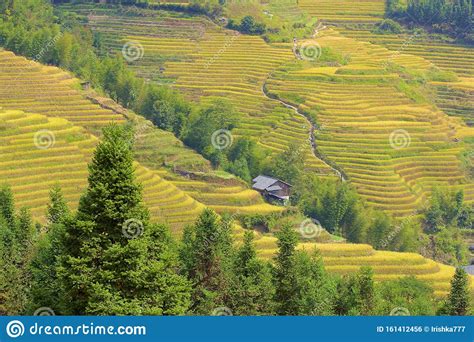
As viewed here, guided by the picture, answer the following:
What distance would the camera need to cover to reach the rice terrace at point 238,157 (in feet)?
90.1

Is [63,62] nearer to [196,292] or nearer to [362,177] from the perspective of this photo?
[362,177]

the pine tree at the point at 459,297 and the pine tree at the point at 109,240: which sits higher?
the pine tree at the point at 109,240

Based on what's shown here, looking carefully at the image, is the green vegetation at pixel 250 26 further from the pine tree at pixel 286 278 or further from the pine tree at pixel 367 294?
the pine tree at pixel 367 294

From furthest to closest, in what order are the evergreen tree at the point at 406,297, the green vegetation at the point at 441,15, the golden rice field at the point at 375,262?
1. the green vegetation at the point at 441,15
2. the golden rice field at the point at 375,262
3. the evergreen tree at the point at 406,297

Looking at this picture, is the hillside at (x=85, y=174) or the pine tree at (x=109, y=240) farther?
the hillside at (x=85, y=174)

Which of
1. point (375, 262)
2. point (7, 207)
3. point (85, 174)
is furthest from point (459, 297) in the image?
point (85, 174)

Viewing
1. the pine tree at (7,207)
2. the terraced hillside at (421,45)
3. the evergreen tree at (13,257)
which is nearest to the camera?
the evergreen tree at (13,257)

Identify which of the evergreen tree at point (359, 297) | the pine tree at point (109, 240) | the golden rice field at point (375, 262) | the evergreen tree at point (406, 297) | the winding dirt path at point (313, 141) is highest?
the pine tree at point (109, 240)

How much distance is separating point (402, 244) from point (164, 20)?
47872 mm

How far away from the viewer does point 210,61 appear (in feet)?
328

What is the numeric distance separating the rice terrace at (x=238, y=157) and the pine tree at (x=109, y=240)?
0.15ft

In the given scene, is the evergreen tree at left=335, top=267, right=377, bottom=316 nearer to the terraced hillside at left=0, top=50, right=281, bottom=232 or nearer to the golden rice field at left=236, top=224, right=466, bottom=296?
the golden rice field at left=236, top=224, right=466, bottom=296

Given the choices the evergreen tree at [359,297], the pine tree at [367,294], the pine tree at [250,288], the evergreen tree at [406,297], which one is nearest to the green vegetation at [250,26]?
the evergreen tree at [406,297]

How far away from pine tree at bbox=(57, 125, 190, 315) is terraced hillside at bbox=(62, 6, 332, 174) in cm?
6064
